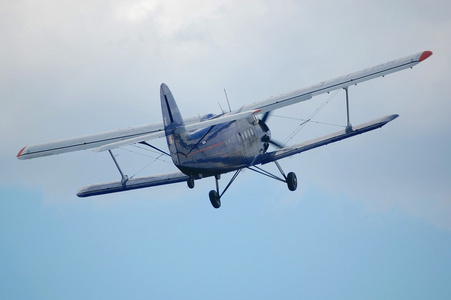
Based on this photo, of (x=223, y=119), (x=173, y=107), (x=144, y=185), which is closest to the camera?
(x=223, y=119)

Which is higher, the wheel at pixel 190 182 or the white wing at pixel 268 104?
the white wing at pixel 268 104

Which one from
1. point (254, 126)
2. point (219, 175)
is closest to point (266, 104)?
point (254, 126)

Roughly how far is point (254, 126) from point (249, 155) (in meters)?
1.81

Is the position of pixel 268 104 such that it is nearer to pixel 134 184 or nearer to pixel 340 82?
pixel 340 82

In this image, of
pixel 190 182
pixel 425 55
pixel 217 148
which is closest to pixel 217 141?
pixel 217 148

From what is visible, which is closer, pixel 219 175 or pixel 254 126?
pixel 219 175

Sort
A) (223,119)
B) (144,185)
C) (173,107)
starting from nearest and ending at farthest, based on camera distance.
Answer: (223,119), (173,107), (144,185)

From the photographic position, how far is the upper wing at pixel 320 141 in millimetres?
44688

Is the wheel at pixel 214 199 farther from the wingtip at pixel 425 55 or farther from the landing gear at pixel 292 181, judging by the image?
the wingtip at pixel 425 55

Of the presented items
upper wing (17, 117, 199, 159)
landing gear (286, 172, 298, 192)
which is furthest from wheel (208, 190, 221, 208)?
landing gear (286, 172, 298, 192)

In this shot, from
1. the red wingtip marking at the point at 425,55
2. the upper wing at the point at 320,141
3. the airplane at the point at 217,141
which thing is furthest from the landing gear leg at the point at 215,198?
the red wingtip marking at the point at 425,55

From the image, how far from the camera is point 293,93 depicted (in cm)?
4547

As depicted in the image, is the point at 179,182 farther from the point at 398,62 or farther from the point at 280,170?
the point at 398,62

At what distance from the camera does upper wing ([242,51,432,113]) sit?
144 ft
